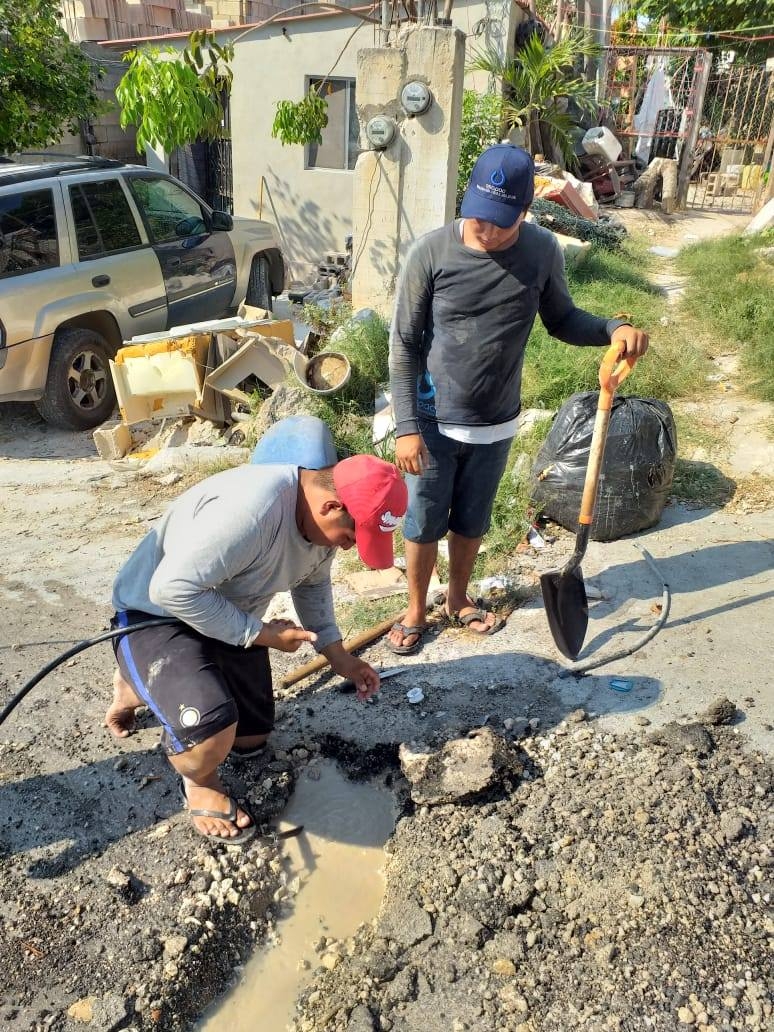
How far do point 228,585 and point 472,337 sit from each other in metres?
1.30

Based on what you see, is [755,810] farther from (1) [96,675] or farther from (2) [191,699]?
(1) [96,675]

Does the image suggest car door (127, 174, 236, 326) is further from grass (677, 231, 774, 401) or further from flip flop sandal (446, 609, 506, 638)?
grass (677, 231, 774, 401)

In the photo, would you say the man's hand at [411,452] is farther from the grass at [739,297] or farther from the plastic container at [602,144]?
the plastic container at [602,144]

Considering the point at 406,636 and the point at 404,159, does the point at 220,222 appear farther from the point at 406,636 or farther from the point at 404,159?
the point at 406,636

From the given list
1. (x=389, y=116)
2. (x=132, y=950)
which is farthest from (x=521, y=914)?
(x=389, y=116)

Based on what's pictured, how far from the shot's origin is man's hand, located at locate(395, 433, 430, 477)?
2992mm

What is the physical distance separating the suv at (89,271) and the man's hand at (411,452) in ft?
12.6

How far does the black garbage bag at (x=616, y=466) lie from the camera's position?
4023mm

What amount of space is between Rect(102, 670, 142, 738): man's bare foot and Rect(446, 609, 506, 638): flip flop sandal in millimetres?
1445

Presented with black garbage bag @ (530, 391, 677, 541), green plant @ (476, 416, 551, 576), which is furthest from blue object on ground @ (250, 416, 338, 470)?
black garbage bag @ (530, 391, 677, 541)

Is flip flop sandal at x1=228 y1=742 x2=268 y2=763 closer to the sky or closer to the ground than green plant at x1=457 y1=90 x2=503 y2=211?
closer to the ground

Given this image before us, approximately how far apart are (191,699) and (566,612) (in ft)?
5.32

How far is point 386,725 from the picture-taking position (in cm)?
307

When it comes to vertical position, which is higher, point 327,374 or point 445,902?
point 327,374
